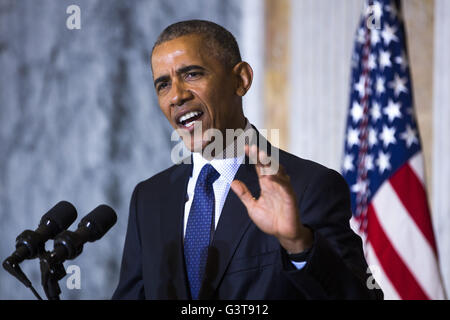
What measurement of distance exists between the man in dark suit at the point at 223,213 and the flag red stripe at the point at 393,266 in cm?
135

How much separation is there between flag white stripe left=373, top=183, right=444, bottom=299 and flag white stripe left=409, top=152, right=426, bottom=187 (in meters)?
0.16

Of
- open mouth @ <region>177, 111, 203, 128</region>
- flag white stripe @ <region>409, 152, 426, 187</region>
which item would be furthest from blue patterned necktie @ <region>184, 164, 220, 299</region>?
flag white stripe @ <region>409, 152, 426, 187</region>

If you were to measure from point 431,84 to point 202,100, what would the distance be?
246cm

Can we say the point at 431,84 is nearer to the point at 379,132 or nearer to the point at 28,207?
the point at 379,132

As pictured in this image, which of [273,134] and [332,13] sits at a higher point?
[332,13]

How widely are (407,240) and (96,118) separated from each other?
2.45 metres

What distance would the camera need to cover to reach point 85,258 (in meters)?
4.15

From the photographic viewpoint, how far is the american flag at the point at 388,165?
117 inches

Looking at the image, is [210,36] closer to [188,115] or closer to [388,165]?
[188,115]

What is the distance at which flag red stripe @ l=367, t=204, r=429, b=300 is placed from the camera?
295cm

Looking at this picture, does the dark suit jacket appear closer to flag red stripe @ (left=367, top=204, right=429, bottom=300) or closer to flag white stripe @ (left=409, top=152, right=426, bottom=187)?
flag red stripe @ (left=367, top=204, right=429, bottom=300)

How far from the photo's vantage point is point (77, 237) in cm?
139

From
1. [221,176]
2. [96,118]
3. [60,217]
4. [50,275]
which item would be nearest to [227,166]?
[221,176]
